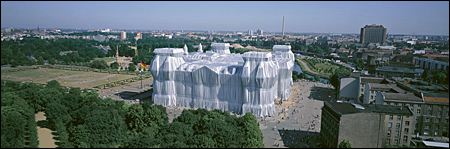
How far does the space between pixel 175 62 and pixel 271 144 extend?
85.5ft

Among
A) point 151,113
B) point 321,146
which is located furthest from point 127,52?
point 321,146

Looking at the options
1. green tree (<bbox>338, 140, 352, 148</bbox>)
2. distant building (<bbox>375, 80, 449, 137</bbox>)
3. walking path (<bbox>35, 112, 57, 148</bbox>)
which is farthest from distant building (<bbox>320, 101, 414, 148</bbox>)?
walking path (<bbox>35, 112, 57, 148</bbox>)

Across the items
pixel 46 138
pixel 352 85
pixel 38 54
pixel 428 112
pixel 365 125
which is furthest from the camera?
pixel 38 54

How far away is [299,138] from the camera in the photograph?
44.2 metres

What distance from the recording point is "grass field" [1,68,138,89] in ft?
281

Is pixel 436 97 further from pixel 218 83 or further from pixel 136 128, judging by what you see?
pixel 136 128

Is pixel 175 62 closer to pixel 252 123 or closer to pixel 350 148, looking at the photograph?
pixel 252 123

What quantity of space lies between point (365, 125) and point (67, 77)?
8694 centimetres

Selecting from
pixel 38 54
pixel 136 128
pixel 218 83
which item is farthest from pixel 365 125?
pixel 38 54

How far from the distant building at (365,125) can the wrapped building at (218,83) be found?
13.8 meters

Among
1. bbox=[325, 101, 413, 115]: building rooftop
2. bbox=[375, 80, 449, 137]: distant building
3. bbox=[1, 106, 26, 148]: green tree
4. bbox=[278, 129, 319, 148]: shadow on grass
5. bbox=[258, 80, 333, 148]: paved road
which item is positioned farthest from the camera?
bbox=[375, 80, 449, 137]: distant building

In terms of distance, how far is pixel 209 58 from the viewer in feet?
248

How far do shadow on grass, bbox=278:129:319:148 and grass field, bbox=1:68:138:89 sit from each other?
5708cm

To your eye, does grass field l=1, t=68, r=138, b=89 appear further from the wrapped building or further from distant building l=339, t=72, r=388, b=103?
distant building l=339, t=72, r=388, b=103
